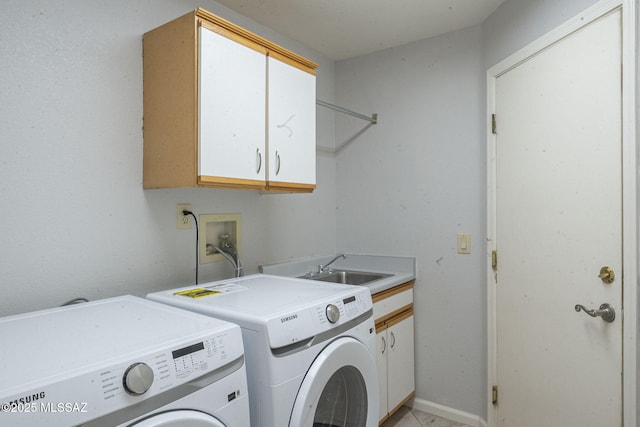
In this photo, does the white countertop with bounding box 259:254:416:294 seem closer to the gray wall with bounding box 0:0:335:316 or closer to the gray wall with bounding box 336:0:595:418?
the gray wall with bounding box 336:0:595:418

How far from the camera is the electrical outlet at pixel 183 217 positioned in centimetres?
181

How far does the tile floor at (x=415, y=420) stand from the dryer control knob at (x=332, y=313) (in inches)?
53.4

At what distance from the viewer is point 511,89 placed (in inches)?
77.5

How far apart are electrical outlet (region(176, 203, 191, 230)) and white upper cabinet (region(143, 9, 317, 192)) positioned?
0.20 m

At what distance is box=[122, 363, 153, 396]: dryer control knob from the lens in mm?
785

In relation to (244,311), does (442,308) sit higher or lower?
lower

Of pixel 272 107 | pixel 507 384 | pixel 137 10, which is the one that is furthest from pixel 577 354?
pixel 137 10

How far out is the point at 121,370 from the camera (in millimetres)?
790

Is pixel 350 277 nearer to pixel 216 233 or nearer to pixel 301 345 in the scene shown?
pixel 216 233

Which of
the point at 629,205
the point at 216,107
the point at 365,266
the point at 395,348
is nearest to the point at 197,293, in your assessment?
the point at 216,107

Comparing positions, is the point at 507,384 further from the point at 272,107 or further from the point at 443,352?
the point at 272,107

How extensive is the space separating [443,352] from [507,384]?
1.57ft

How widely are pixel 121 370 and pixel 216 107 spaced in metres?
1.02

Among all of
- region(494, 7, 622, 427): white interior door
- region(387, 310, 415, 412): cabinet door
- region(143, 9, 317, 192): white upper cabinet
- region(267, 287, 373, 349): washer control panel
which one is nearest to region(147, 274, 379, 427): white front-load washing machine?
region(267, 287, 373, 349): washer control panel
